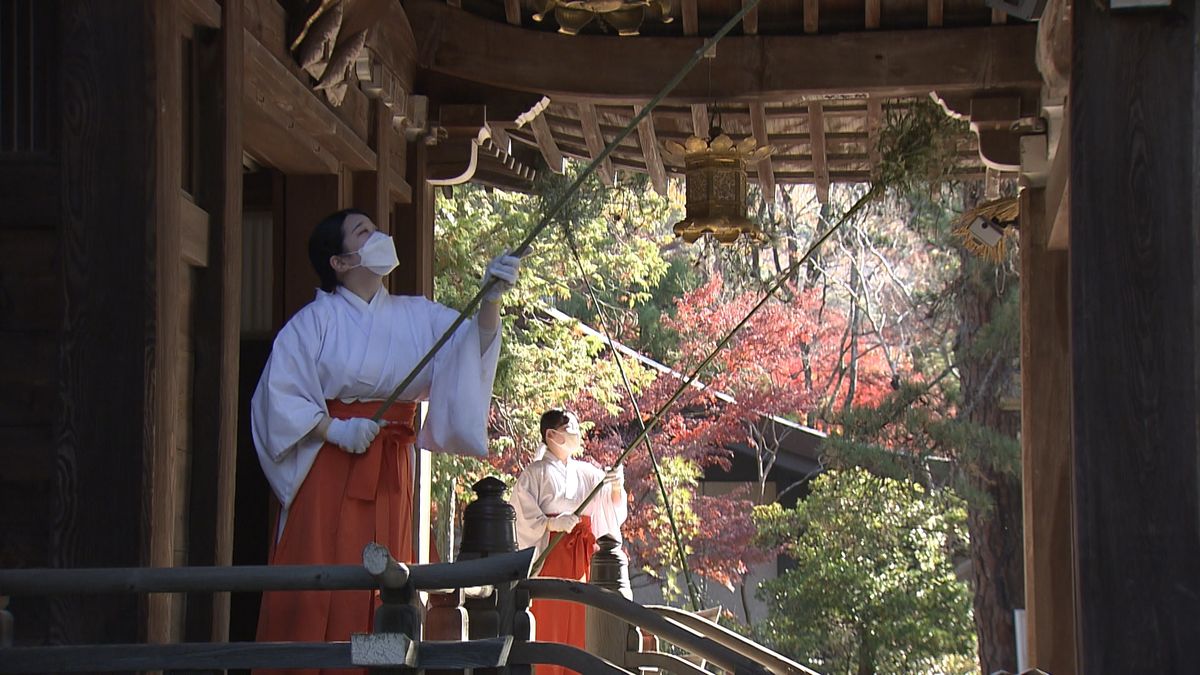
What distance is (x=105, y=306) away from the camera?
11.5ft

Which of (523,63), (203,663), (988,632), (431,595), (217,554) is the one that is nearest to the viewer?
(203,663)

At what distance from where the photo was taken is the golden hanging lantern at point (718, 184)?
6688mm

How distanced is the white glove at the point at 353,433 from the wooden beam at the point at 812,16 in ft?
10.3

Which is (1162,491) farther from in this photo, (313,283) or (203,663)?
(313,283)

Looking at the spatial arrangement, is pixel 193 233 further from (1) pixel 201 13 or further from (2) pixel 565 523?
(2) pixel 565 523

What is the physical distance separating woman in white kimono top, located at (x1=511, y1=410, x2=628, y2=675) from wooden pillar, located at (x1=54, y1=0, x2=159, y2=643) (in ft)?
11.8

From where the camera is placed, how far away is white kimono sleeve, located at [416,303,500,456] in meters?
4.09

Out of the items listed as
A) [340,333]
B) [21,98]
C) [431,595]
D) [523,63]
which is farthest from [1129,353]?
[523,63]

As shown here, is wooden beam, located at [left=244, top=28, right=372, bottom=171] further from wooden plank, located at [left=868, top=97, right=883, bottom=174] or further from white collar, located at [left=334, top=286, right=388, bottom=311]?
wooden plank, located at [left=868, top=97, right=883, bottom=174]

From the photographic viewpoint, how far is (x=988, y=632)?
13.1m

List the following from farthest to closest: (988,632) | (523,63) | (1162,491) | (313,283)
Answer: (988,632), (523,63), (313,283), (1162,491)

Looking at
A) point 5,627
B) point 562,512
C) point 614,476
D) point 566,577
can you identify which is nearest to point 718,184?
point 614,476

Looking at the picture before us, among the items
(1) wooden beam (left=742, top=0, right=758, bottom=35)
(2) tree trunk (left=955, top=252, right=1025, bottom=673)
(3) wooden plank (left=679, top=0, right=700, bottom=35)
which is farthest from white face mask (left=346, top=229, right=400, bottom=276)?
(2) tree trunk (left=955, top=252, right=1025, bottom=673)

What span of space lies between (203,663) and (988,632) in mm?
11122
